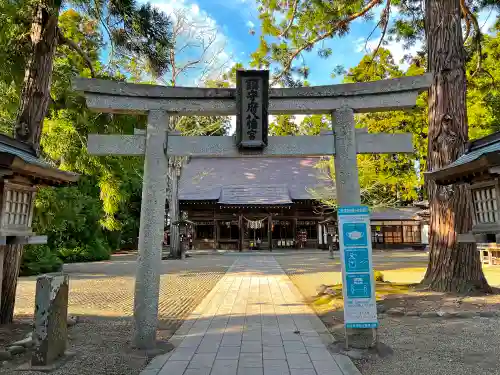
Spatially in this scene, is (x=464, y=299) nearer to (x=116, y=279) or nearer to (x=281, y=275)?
(x=281, y=275)

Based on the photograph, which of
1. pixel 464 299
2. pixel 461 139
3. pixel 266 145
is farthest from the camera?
pixel 461 139

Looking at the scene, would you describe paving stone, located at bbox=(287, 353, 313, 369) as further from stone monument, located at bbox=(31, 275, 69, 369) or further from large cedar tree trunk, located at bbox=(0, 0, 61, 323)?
large cedar tree trunk, located at bbox=(0, 0, 61, 323)

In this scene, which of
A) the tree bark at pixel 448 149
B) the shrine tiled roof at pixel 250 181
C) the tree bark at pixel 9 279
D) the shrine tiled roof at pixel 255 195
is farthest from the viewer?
the shrine tiled roof at pixel 250 181

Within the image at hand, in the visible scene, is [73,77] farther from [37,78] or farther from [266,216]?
[266,216]

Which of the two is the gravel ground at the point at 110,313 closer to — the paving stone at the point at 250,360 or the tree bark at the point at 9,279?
the tree bark at the point at 9,279

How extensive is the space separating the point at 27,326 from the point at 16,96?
17.8 feet

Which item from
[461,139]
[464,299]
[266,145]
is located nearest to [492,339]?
[464,299]

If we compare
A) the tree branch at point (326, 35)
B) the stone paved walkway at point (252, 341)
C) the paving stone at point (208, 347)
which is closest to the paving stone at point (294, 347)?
the stone paved walkway at point (252, 341)

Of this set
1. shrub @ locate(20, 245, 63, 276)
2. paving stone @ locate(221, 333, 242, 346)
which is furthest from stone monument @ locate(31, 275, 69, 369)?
shrub @ locate(20, 245, 63, 276)

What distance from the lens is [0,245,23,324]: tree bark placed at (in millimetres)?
5891

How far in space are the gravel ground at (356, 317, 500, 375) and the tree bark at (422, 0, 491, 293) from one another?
6.36 ft

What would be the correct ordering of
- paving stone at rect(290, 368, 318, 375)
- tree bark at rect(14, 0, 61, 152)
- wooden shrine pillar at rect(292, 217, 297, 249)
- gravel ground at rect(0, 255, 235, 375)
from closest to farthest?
paving stone at rect(290, 368, 318, 375) < gravel ground at rect(0, 255, 235, 375) < tree bark at rect(14, 0, 61, 152) < wooden shrine pillar at rect(292, 217, 297, 249)

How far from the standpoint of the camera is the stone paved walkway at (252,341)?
4.08m

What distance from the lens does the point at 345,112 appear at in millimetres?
5098
